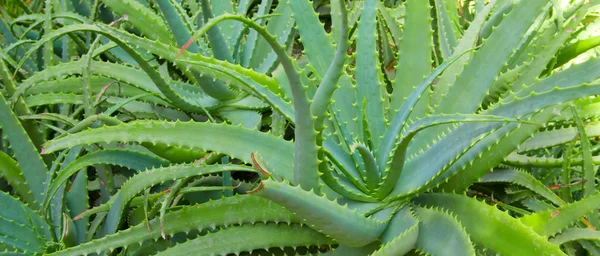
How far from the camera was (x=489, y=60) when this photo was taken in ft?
2.97

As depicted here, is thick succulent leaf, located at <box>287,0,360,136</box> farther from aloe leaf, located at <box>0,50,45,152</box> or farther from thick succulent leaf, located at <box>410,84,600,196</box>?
aloe leaf, located at <box>0,50,45,152</box>

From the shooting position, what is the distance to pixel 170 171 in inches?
33.9

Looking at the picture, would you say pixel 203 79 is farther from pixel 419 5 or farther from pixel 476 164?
pixel 476 164

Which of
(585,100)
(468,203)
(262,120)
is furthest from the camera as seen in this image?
(262,120)

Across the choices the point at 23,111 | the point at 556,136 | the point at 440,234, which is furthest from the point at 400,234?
the point at 23,111

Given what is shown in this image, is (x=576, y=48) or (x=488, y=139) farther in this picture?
(x=576, y=48)

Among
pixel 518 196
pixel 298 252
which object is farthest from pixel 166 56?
pixel 518 196

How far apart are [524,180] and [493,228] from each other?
0.26 m

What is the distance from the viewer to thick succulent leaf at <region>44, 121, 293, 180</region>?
845 mm

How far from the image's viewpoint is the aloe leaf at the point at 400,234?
733 mm

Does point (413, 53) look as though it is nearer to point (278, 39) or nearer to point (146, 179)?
point (278, 39)

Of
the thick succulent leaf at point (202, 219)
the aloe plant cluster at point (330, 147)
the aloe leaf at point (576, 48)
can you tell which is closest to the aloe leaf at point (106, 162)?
the aloe plant cluster at point (330, 147)

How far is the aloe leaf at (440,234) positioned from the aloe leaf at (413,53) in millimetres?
231

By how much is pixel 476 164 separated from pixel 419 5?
0.32 m
